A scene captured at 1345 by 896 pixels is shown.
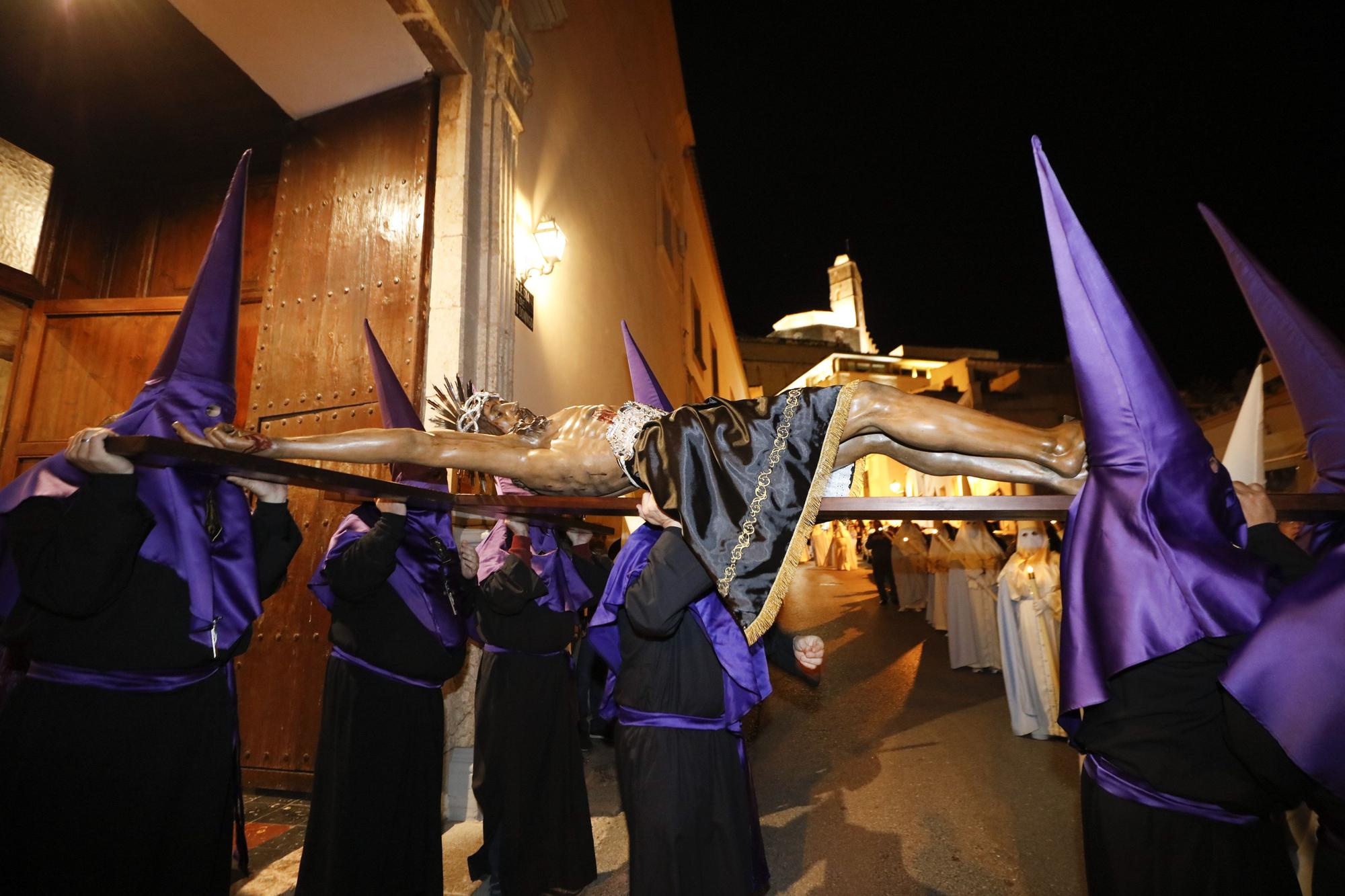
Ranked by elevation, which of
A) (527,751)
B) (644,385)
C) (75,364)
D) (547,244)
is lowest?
(527,751)

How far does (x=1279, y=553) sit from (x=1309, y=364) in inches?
28.9

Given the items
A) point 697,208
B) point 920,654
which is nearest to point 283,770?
point 920,654

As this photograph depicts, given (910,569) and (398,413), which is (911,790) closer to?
→ (398,413)

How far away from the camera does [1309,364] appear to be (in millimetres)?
2240

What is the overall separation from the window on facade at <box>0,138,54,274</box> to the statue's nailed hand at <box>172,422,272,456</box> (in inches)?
166

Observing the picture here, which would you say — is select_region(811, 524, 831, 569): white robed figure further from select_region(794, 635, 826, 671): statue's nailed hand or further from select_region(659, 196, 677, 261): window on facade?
select_region(794, 635, 826, 671): statue's nailed hand

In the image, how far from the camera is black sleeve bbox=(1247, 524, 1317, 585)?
1.95 meters

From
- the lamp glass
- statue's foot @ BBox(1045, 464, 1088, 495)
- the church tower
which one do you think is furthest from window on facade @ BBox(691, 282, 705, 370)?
the church tower

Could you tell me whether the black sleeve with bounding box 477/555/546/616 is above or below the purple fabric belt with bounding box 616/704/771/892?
above

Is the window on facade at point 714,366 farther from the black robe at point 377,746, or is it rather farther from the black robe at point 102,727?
the black robe at point 102,727

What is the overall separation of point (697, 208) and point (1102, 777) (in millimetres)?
19080

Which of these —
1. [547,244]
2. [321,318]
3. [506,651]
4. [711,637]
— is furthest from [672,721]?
[547,244]

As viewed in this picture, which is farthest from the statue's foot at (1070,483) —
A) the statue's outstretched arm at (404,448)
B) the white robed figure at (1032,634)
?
the white robed figure at (1032,634)

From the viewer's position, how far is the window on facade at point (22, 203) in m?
4.63
